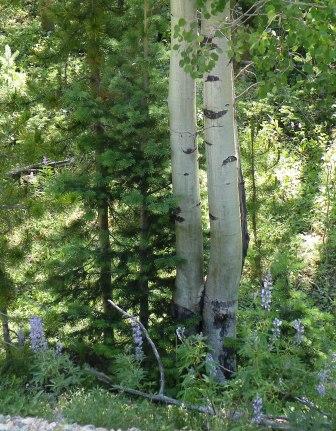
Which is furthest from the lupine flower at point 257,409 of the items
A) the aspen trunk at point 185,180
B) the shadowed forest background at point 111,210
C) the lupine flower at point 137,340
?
the aspen trunk at point 185,180

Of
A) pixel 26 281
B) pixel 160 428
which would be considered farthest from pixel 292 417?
pixel 26 281

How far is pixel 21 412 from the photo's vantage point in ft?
13.6

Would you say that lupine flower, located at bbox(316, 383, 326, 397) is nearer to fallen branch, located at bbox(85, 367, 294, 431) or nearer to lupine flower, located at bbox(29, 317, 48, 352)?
fallen branch, located at bbox(85, 367, 294, 431)

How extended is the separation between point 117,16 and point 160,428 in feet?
13.1

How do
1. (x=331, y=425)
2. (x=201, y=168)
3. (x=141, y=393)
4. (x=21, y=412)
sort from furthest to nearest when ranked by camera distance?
1. (x=201, y=168)
2. (x=141, y=393)
3. (x=21, y=412)
4. (x=331, y=425)

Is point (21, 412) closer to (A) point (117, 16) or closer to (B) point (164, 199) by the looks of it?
(B) point (164, 199)

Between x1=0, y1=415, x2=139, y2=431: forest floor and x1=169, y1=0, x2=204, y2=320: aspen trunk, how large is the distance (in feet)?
7.38

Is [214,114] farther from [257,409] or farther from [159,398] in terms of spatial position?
[257,409]

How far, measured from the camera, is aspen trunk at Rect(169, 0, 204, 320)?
5250mm

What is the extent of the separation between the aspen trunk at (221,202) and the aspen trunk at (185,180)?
6.3 inches

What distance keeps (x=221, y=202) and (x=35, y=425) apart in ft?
8.23

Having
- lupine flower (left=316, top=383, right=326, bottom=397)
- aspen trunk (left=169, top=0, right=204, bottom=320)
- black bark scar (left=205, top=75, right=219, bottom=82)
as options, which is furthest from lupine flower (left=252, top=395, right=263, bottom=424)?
black bark scar (left=205, top=75, right=219, bottom=82)

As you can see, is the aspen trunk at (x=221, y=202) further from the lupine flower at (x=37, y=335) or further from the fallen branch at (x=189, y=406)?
the lupine flower at (x=37, y=335)

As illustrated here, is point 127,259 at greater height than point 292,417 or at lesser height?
greater
